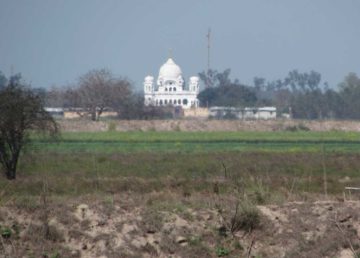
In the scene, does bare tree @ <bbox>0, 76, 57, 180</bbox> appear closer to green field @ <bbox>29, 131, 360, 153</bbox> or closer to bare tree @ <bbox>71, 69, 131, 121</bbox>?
green field @ <bbox>29, 131, 360, 153</bbox>

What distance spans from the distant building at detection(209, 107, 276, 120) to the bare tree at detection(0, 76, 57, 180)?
88917mm

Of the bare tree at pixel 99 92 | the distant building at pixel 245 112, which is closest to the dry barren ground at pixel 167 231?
the bare tree at pixel 99 92

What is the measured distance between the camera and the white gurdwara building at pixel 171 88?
147 metres

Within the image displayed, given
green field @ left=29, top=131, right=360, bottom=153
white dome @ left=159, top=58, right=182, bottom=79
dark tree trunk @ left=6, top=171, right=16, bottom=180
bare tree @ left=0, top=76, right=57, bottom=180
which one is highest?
white dome @ left=159, top=58, right=182, bottom=79

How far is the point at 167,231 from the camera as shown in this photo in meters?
17.8

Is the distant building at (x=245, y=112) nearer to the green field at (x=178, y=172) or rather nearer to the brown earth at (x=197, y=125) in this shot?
the brown earth at (x=197, y=125)

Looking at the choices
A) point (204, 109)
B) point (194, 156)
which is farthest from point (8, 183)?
point (204, 109)

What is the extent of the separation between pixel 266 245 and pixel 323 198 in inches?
130

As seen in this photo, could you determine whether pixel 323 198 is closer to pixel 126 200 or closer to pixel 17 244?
pixel 126 200

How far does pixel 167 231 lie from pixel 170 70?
133157 mm

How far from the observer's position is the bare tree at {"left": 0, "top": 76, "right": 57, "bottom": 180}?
31062mm

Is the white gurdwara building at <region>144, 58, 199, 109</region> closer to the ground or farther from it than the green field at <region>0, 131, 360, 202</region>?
farther from it

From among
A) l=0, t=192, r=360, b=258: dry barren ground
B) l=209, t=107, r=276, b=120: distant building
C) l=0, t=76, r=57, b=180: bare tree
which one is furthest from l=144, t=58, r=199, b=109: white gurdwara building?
l=0, t=192, r=360, b=258: dry barren ground

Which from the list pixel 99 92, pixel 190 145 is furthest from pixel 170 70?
pixel 190 145
